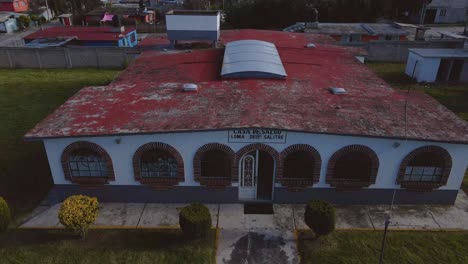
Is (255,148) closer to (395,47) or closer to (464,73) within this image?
(464,73)

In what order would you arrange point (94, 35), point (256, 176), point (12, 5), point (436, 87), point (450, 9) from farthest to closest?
point (12, 5)
point (450, 9)
point (94, 35)
point (436, 87)
point (256, 176)

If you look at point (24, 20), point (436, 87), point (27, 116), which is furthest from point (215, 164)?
point (24, 20)

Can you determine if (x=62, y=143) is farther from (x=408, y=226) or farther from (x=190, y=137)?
(x=408, y=226)

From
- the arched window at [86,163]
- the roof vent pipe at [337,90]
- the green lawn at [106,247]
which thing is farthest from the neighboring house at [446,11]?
the green lawn at [106,247]

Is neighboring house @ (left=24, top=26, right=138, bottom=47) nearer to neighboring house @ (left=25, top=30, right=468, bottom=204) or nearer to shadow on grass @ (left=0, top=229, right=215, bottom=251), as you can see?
neighboring house @ (left=25, top=30, right=468, bottom=204)

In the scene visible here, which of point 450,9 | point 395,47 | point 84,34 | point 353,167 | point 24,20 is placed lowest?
point 353,167

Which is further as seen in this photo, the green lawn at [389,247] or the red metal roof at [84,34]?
the red metal roof at [84,34]

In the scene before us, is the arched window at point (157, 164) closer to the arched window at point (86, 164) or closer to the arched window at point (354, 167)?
the arched window at point (86, 164)
